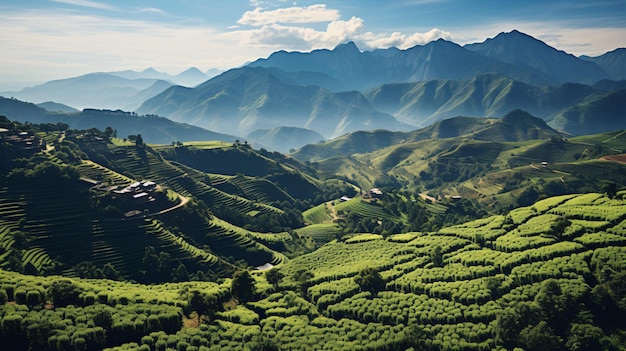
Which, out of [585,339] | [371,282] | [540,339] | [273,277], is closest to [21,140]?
[273,277]

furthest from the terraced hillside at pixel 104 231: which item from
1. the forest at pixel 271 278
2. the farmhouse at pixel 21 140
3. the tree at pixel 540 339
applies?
the tree at pixel 540 339

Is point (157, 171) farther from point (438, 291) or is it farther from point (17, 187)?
point (438, 291)

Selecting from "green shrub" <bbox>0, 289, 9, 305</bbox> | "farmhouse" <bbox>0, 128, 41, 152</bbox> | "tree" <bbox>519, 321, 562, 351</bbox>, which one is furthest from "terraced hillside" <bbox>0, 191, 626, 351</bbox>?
"farmhouse" <bbox>0, 128, 41, 152</bbox>

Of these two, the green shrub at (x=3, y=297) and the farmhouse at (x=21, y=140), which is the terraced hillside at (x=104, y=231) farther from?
the green shrub at (x=3, y=297)

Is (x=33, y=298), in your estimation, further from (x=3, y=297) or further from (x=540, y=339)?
(x=540, y=339)

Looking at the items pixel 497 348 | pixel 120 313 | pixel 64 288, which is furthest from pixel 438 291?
pixel 64 288
